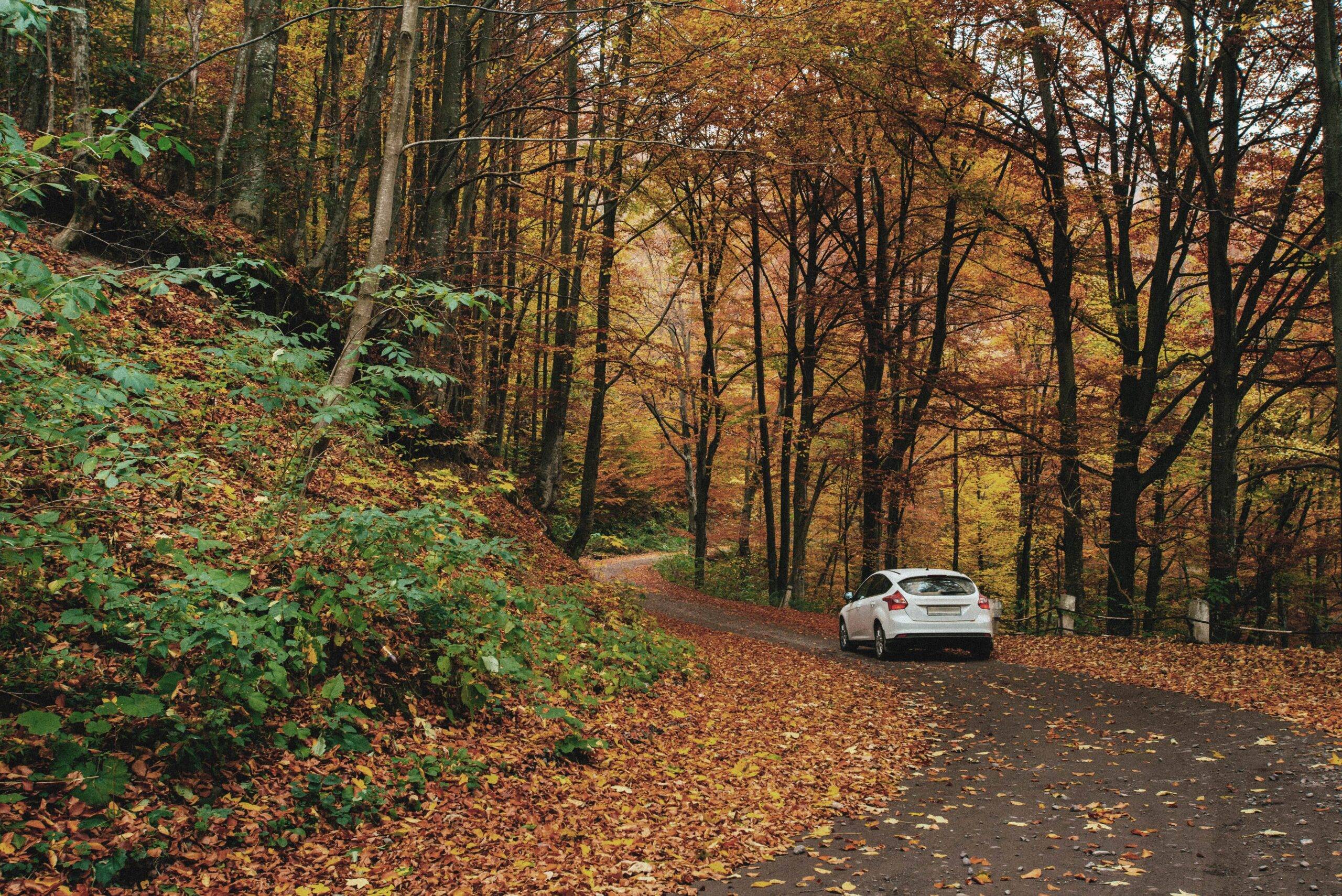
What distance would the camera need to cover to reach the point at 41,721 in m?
3.65

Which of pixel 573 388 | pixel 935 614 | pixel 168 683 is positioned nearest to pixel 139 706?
pixel 168 683

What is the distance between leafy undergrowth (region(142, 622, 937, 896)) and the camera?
4129 millimetres

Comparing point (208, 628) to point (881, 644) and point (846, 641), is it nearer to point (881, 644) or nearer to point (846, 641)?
point (881, 644)

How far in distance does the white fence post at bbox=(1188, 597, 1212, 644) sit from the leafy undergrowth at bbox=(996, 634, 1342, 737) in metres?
0.34

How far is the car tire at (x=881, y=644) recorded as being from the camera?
45.8ft

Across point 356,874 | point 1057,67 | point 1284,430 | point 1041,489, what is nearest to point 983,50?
point 1057,67

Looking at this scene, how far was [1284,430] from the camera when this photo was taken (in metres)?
21.1

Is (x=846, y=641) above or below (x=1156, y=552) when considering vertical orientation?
below

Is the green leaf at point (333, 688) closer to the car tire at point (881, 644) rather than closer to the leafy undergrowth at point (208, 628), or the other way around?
the leafy undergrowth at point (208, 628)

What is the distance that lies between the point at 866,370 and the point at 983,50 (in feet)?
28.1

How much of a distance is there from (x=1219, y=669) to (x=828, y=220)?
17542 millimetres

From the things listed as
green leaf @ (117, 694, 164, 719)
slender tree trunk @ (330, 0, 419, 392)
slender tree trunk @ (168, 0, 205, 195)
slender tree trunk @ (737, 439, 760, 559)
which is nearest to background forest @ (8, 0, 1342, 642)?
slender tree trunk @ (330, 0, 419, 392)

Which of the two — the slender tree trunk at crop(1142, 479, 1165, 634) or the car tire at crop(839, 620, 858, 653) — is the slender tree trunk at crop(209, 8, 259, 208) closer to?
the car tire at crop(839, 620, 858, 653)

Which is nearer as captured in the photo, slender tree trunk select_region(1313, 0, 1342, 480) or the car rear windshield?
slender tree trunk select_region(1313, 0, 1342, 480)
